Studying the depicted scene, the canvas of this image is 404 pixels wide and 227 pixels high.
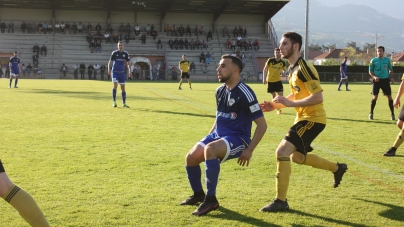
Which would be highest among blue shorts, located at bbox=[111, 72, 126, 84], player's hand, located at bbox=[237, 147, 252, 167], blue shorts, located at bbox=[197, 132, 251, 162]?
blue shorts, located at bbox=[111, 72, 126, 84]

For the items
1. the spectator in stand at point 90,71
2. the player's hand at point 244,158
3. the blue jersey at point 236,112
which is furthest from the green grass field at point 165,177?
the spectator in stand at point 90,71

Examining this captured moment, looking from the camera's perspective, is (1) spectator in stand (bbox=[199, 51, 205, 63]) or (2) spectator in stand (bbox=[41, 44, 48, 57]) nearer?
(2) spectator in stand (bbox=[41, 44, 48, 57])

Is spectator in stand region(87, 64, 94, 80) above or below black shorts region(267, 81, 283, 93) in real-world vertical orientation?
above

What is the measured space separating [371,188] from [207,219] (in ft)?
7.83

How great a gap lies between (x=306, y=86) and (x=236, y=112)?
0.81 m

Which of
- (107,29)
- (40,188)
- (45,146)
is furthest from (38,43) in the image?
(40,188)

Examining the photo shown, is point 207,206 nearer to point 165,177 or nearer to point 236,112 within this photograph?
point 236,112

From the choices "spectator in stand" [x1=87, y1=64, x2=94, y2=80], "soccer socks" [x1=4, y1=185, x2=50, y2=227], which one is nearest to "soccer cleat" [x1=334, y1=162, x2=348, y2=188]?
"soccer socks" [x1=4, y1=185, x2=50, y2=227]

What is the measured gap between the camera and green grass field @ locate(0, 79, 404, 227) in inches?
189

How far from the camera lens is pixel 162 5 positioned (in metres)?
53.7

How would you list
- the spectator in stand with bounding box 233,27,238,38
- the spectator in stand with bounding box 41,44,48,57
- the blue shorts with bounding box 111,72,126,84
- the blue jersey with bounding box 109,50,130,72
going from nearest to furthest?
the blue jersey with bounding box 109,50,130,72 < the blue shorts with bounding box 111,72,126,84 < the spectator in stand with bounding box 41,44,48,57 < the spectator in stand with bounding box 233,27,238,38

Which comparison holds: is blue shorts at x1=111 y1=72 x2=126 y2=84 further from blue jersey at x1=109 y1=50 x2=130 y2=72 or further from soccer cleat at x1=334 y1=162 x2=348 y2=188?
soccer cleat at x1=334 y1=162 x2=348 y2=188

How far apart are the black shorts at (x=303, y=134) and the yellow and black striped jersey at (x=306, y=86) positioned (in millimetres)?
80


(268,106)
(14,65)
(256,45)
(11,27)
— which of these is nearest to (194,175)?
(268,106)
